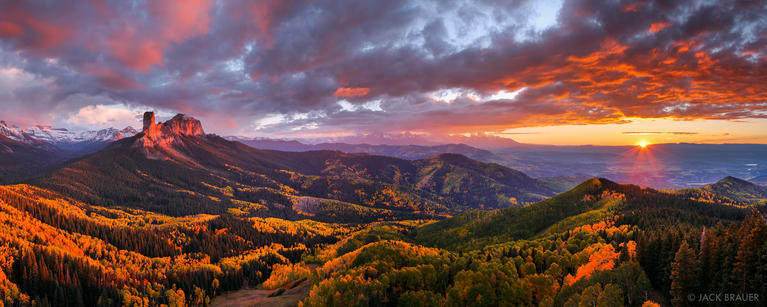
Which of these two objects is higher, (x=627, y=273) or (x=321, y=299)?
(x=627, y=273)

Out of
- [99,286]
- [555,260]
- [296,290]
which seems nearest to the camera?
[555,260]

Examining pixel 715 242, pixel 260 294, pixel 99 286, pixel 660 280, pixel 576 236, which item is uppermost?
pixel 715 242

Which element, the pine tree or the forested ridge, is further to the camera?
the forested ridge

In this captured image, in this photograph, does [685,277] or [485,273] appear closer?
[685,277]

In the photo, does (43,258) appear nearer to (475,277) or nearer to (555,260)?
(475,277)

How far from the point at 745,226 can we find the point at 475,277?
7048 cm

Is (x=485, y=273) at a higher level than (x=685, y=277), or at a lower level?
lower

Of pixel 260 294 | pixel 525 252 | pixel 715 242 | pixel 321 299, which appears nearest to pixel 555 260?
pixel 525 252

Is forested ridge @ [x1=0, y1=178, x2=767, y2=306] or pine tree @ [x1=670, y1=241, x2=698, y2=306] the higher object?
pine tree @ [x1=670, y1=241, x2=698, y2=306]

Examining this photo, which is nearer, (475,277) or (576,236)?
(475,277)

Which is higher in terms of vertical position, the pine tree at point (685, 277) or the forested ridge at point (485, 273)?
the pine tree at point (685, 277)

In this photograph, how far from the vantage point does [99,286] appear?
134500mm

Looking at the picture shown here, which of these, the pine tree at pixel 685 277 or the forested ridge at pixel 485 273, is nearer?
the pine tree at pixel 685 277

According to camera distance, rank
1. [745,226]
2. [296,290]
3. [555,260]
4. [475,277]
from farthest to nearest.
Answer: [296,290] → [555,260] → [475,277] → [745,226]
